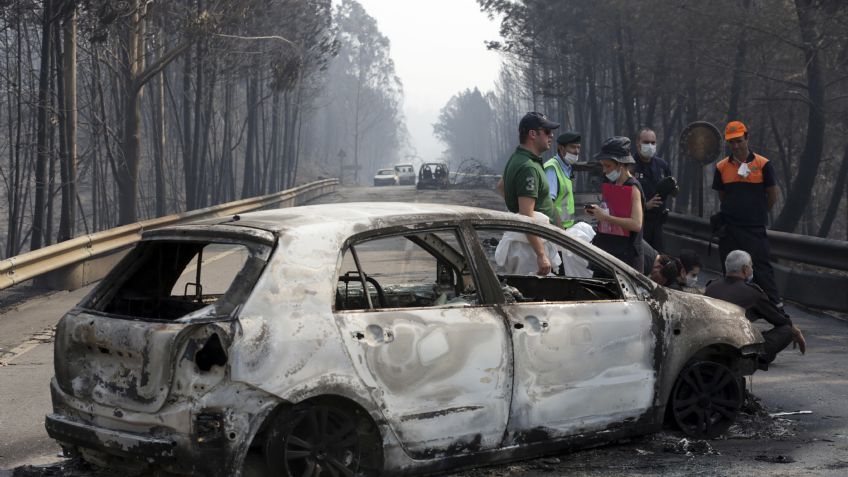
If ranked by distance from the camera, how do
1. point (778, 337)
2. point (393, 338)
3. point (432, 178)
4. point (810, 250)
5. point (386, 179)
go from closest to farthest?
1. point (393, 338)
2. point (778, 337)
3. point (810, 250)
4. point (432, 178)
5. point (386, 179)

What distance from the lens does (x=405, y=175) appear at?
83.1m

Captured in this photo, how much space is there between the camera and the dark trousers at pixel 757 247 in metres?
10.6

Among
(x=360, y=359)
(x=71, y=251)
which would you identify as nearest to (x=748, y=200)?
(x=360, y=359)

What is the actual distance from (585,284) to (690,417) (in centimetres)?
99

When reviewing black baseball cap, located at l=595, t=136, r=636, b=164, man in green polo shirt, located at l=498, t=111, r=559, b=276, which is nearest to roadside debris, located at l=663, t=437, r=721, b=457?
man in green polo shirt, located at l=498, t=111, r=559, b=276

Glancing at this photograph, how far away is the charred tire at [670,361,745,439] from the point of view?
6.43 m

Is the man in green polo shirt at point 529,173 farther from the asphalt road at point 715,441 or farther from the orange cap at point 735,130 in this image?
the orange cap at point 735,130

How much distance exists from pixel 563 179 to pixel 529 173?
3.84 feet

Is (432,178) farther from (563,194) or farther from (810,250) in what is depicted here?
(563,194)

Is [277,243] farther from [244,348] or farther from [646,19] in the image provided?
[646,19]

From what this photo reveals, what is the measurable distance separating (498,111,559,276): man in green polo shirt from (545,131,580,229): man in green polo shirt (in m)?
0.48

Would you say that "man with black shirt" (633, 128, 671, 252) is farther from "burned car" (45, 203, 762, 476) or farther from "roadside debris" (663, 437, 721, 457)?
"roadside debris" (663, 437, 721, 457)

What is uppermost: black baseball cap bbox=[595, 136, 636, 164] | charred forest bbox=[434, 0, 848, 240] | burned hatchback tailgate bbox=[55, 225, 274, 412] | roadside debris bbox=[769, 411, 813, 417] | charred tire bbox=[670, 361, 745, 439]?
charred forest bbox=[434, 0, 848, 240]

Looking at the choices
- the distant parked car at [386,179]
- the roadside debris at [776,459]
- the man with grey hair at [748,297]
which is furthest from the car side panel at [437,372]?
the distant parked car at [386,179]
